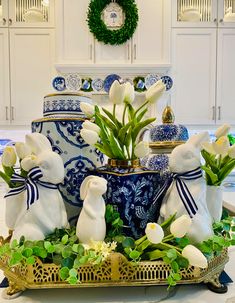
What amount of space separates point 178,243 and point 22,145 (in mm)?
321

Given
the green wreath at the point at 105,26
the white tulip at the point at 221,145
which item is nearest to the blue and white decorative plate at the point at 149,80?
the green wreath at the point at 105,26

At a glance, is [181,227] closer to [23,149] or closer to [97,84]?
[23,149]

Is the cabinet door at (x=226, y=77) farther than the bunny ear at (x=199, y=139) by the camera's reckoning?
Yes

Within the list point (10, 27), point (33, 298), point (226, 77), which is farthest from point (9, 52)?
point (33, 298)

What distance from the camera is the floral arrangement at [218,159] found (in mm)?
589

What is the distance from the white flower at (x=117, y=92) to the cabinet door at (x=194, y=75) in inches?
111

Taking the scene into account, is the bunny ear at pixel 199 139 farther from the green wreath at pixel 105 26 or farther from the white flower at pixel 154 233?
the green wreath at pixel 105 26

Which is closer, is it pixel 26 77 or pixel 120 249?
pixel 120 249

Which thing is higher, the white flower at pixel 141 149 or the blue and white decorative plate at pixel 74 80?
the blue and white decorative plate at pixel 74 80

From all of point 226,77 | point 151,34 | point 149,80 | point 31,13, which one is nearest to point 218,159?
point 149,80

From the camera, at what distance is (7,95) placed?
3309mm

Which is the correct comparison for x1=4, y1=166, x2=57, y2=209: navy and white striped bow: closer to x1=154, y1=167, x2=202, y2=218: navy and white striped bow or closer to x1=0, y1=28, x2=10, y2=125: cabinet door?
x1=154, y1=167, x2=202, y2=218: navy and white striped bow

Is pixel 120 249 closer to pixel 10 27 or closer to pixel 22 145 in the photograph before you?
pixel 22 145

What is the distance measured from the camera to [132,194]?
608 mm
